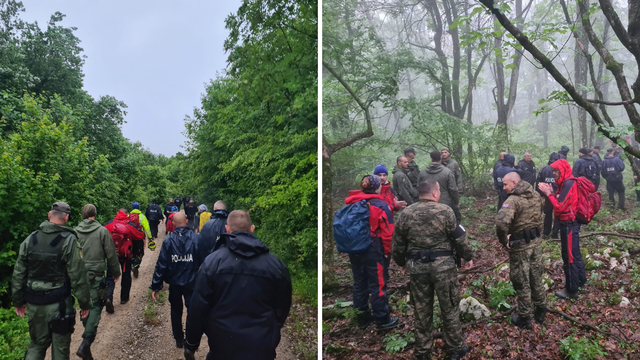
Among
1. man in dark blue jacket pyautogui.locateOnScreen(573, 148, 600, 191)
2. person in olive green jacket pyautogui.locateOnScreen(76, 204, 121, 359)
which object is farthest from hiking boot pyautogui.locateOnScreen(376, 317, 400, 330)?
person in olive green jacket pyautogui.locateOnScreen(76, 204, 121, 359)

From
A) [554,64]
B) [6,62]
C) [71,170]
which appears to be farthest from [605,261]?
[6,62]

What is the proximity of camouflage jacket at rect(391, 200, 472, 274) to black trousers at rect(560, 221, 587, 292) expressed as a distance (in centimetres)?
103

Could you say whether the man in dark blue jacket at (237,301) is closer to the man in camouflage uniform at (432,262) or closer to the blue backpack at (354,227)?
the blue backpack at (354,227)

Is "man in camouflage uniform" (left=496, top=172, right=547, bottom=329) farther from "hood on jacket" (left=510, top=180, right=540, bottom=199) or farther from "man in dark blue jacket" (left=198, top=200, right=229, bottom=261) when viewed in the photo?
"man in dark blue jacket" (left=198, top=200, right=229, bottom=261)

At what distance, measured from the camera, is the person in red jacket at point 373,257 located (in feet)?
12.4

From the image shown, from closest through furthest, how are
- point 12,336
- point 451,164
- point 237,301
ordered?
point 237,301
point 451,164
point 12,336

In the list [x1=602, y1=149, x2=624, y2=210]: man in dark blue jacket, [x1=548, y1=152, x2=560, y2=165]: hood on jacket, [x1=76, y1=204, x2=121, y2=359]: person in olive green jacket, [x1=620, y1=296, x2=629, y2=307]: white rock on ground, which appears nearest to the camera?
[x1=620, y1=296, x2=629, y2=307]: white rock on ground

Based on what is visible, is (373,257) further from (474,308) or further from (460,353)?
(460,353)

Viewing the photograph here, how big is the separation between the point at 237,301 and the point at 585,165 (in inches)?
148

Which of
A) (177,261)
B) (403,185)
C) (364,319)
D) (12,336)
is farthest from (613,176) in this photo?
(12,336)

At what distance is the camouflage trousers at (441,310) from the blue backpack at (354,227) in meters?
0.67

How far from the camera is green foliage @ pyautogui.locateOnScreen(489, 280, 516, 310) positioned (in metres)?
3.54

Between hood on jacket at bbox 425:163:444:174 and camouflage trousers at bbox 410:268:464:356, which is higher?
hood on jacket at bbox 425:163:444:174

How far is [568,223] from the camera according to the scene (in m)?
3.91
